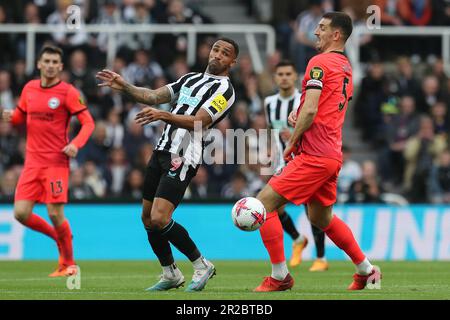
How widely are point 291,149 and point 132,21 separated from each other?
12679mm

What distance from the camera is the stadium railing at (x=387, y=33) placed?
75.3ft

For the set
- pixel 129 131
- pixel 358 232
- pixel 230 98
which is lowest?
pixel 358 232

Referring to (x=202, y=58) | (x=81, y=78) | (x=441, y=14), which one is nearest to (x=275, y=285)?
(x=81, y=78)

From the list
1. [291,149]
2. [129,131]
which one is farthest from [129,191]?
[291,149]

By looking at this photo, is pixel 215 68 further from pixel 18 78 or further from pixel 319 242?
pixel 18 78

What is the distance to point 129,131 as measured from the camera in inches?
843

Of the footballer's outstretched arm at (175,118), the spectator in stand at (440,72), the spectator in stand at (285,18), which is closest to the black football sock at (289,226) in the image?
the footballer's outstretched arm at (175,118)

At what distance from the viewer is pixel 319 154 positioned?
422 inches

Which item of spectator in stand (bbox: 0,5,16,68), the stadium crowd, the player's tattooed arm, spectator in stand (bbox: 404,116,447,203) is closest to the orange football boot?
the player's tattooed arm

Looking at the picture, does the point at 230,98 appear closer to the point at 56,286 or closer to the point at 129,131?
the point at 56,286

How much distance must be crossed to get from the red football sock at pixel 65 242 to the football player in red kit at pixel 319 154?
3.77 metres

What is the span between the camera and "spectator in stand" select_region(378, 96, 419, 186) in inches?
871

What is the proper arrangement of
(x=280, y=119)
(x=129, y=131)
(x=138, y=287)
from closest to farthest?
(x=138, y=287), (x=280, y=119), (x=129, y=131)

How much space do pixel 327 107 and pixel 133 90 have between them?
1884 millimetres
